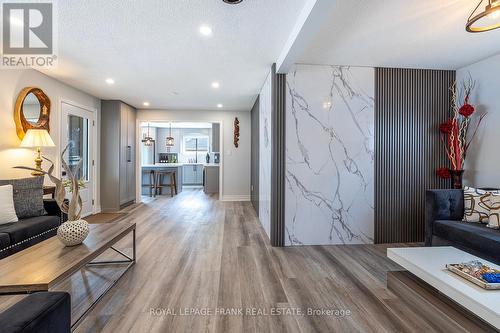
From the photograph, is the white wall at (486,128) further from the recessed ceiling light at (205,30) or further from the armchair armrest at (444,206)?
the recessed ceiling light at (205,30)

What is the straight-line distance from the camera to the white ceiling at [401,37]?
217 cm

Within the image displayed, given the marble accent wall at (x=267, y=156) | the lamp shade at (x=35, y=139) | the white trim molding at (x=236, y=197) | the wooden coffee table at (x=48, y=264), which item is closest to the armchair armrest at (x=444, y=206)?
the marble accent wall at (x=267, y=156)

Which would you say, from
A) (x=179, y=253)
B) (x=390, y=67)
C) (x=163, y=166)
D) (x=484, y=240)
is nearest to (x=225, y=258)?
(x=179, y=253)

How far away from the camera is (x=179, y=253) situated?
3.13 meters

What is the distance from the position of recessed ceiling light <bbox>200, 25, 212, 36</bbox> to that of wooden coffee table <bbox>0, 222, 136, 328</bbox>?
2157mm

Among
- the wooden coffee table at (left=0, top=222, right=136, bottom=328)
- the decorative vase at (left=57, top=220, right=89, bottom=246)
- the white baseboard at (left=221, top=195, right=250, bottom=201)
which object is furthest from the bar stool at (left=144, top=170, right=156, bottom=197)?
the decorative vase at (left=57, top=220, right=89, bottom=246)

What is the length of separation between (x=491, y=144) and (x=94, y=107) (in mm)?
6804

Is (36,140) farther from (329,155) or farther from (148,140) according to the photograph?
(148,140)

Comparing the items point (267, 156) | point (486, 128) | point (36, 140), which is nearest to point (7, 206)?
point (36, 140)

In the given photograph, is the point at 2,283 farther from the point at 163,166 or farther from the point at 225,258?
the point at 163,166

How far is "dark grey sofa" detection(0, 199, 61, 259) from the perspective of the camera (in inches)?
91.2

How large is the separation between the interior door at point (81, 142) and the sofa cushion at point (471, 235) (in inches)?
221

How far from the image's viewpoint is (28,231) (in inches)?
100

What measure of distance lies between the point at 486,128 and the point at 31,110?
6.31 meters
